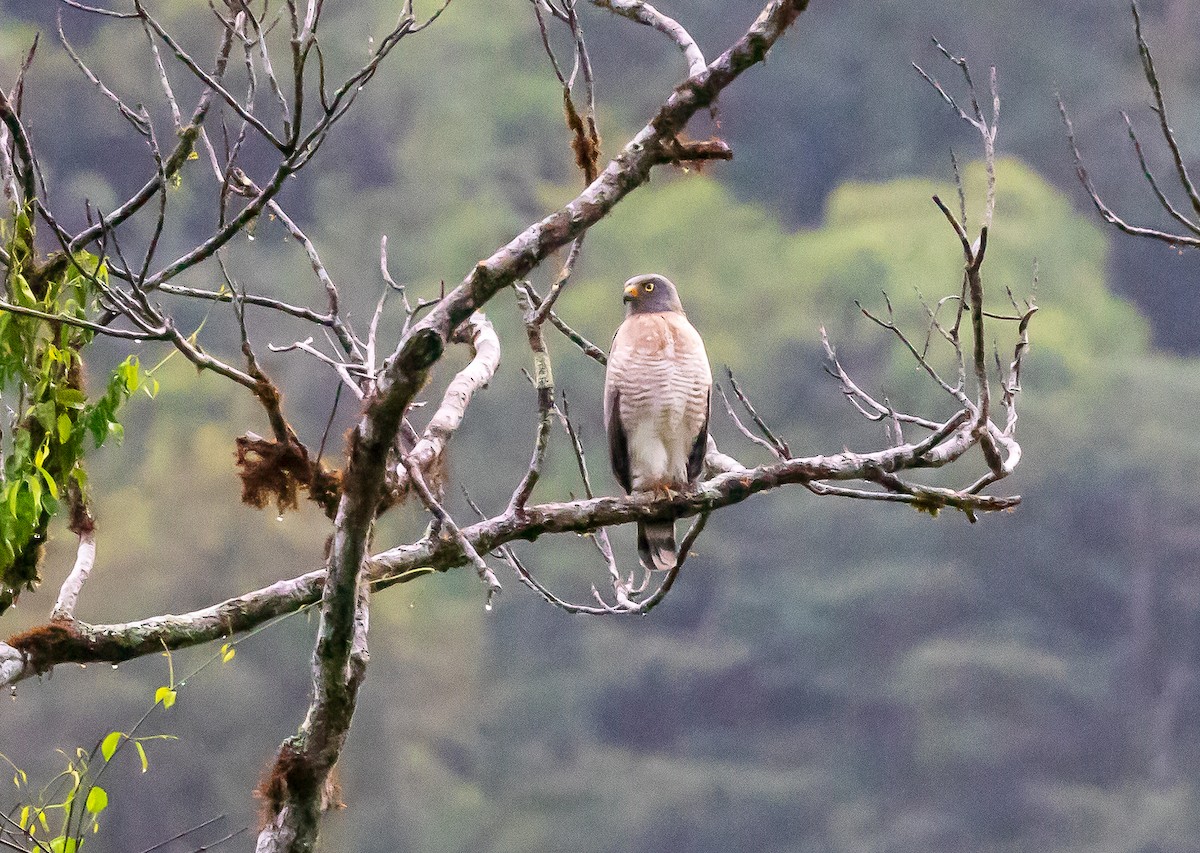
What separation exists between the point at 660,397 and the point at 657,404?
0.02m

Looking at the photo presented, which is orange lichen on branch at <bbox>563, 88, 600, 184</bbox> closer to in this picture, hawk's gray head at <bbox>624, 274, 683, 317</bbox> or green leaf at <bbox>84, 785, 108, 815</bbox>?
green leaf at <bbox>84, 785, 108, 815</bbox>

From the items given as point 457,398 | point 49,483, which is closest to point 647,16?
point 457,398

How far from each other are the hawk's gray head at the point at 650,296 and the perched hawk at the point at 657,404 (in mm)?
199

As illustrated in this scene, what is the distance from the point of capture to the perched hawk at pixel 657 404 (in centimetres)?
423

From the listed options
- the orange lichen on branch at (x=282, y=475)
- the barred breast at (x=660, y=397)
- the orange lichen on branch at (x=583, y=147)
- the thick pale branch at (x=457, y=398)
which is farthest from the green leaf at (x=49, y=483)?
the barred breast at (x=660, y=397)

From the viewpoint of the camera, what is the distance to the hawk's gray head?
15.2 feet

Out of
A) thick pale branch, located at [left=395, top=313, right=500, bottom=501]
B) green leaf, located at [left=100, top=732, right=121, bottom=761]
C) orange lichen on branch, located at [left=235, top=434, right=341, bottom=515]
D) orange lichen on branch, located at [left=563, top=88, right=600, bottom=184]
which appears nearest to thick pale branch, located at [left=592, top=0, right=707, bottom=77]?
orange lichen on branch, located at [left=563, top=88, right=600, bottom=184]

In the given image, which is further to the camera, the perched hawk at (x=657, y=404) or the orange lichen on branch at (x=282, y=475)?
the perched hawk at (x=657, y=404)

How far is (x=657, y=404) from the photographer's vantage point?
4.23m

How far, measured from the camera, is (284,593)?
3.10 metres

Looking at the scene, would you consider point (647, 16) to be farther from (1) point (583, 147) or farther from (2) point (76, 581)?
(2) point (76, 581)

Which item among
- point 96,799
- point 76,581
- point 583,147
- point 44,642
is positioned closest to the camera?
point 96,799

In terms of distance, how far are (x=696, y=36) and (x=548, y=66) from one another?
1.10 metres

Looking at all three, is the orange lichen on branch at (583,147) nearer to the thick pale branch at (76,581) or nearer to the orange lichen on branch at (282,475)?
the orange lichen on branch at (282,475)
